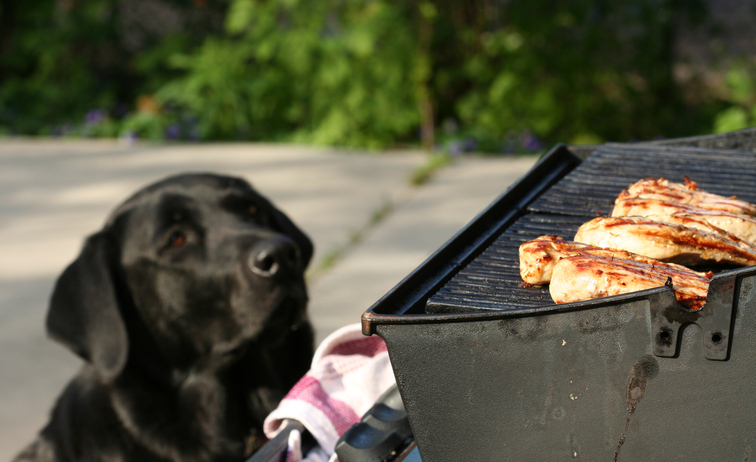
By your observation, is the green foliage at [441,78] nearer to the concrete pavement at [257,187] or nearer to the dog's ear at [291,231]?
the concrete pavement at [257,187]

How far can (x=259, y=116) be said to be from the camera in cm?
847

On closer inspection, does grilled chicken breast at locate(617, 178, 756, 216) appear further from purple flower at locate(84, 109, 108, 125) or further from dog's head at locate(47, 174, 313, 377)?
purple flower at locate(84, 109, 108, 125)

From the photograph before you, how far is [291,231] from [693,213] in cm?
168

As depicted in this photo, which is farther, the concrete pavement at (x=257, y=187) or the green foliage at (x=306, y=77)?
the green foliage at (x=306, y=77)

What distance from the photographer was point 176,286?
7.77 feet

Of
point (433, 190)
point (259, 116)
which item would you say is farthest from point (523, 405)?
point (259, 116)

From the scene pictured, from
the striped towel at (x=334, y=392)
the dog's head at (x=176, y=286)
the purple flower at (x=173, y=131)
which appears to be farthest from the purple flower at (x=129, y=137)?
the striped towel at (x=334, y=392)

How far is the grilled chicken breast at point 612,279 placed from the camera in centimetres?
106

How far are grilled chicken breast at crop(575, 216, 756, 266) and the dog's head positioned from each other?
Result: 1.21 m

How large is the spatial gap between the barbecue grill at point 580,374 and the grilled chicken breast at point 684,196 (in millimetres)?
Result: 511

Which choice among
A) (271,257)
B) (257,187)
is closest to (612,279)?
(271,257)

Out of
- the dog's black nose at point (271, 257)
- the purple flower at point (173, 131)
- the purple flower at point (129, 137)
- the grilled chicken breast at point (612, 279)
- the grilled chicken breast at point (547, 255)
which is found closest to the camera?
the grilled chicken breast at point (612, 279)

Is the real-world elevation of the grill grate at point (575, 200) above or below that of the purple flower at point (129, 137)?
above

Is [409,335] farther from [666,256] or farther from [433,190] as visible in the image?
[433,190]
